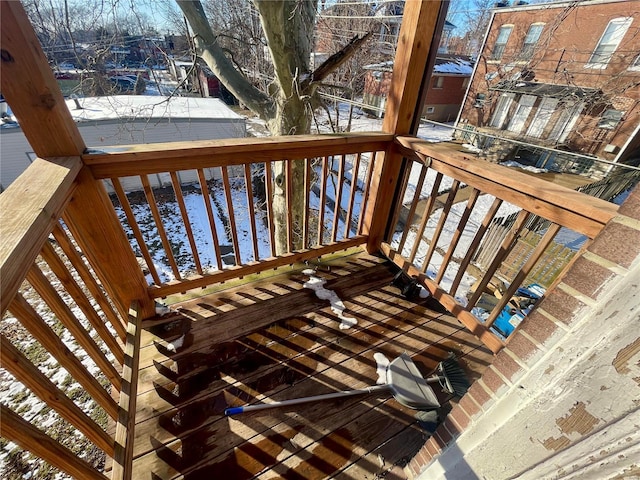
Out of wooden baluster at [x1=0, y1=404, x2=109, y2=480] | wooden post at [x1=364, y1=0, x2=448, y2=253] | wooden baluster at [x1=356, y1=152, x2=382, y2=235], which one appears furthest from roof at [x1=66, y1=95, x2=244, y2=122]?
wooden baluster at [x1=0, y1=404, x2=109, y2=480]

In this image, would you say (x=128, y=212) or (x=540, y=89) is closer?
(x=128, y=212)

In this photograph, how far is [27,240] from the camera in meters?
→ 0.68

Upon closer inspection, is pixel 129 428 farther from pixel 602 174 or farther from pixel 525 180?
pixel 602 174

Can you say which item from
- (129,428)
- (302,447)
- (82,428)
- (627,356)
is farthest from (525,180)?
(129,428)

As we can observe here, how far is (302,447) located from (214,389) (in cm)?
56

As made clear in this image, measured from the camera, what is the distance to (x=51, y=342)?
82cm

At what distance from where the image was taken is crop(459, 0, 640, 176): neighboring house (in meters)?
4.97

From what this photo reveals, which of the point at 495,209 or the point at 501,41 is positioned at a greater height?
the point at 501,41

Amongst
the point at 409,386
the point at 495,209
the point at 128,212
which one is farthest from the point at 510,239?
the point at 128,212

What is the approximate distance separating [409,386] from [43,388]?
157 cm

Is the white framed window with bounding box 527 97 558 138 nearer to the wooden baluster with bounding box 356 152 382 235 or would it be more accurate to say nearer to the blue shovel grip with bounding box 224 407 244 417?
the wooden baluster with bounding box 356 152 382 235

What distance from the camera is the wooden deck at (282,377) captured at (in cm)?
130

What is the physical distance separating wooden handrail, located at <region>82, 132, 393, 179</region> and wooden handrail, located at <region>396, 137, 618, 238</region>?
0.49 metres

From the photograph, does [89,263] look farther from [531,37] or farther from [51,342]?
[531,37]
